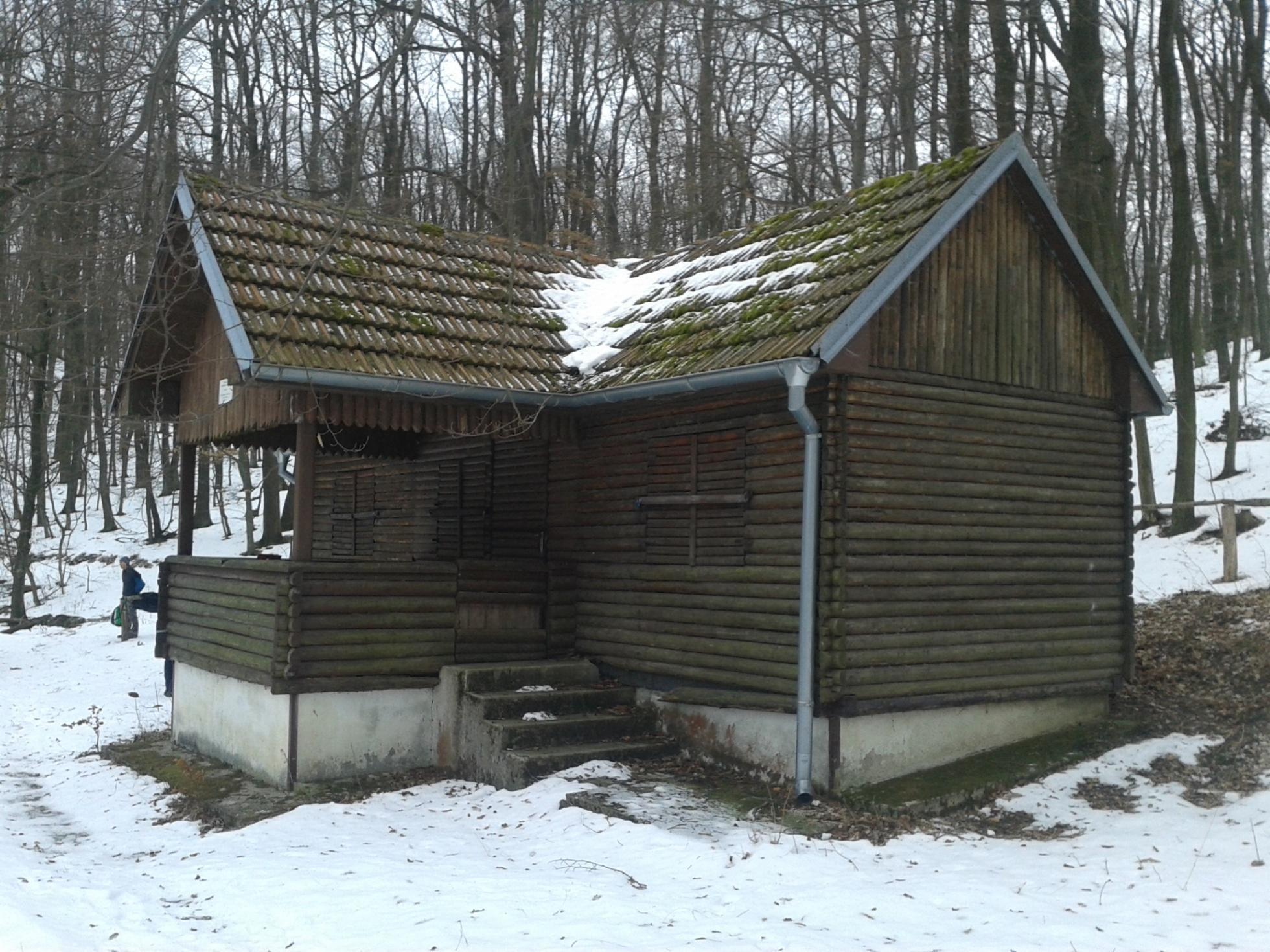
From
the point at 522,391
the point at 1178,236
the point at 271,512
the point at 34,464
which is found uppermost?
the point at 1178,236

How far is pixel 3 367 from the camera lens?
1513 centimetres

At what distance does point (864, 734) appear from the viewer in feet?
31.2

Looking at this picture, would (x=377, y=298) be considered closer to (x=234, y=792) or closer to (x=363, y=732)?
(x=363, y=732)

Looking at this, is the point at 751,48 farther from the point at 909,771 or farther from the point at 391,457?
the point at 909,771

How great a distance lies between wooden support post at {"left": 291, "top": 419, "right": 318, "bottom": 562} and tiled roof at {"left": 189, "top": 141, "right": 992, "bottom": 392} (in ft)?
2.54

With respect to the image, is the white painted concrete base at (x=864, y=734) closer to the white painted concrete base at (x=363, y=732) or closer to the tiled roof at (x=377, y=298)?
the white painted concrete base at (x=363, y=732)

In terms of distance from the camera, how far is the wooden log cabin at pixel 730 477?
9523 millimetres

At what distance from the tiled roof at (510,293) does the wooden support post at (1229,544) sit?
22.5 ft

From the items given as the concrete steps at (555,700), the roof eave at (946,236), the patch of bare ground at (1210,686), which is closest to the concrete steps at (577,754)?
the concrete steps at (555,700)

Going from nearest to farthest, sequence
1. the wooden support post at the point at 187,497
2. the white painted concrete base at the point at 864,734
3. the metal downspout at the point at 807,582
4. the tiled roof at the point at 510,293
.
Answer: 1. the metal downspout at the point at 807,582
2. the white painted concrete base at the point at 864,734
3. the tiled roof at the point at 510,293
4. the wooden support post at the point at 187,497

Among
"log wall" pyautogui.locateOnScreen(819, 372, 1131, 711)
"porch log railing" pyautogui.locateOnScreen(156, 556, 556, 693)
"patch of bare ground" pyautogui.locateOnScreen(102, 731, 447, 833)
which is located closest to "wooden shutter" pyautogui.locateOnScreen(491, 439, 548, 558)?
"porch log railing" pyautogui.locateOnScreen(156, 556, 556, 693)

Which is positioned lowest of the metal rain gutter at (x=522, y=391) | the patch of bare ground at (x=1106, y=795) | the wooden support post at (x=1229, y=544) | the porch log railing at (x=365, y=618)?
the patch of bare ground at (x=1106, y=795)

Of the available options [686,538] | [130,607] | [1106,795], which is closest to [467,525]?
[686,538]

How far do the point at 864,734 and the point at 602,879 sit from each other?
2903 millimetres
